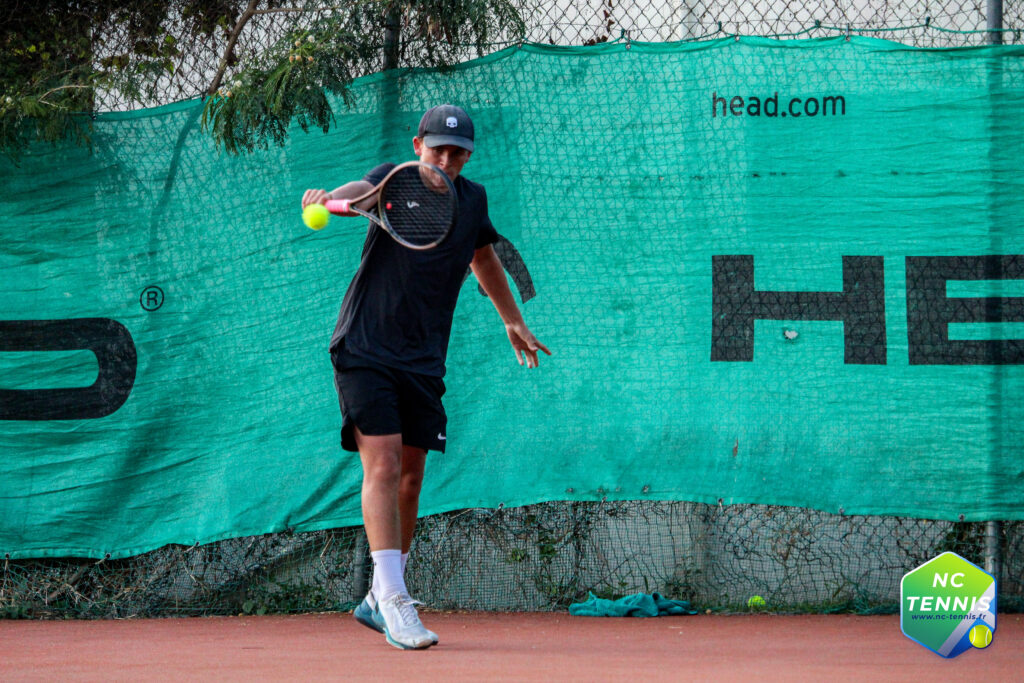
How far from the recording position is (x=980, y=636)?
3658mm

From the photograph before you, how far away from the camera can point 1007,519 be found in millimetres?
4273

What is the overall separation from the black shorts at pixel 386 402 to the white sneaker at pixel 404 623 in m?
0.51

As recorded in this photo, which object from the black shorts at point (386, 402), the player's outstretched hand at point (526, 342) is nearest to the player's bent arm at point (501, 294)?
the player's outstretched hand at point (526, 342)

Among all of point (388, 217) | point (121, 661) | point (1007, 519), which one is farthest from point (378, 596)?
point (1007, 519)

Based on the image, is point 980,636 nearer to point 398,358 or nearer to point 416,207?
point 398,358

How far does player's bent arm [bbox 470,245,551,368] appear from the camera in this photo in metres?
3.74

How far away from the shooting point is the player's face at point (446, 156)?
3.41m

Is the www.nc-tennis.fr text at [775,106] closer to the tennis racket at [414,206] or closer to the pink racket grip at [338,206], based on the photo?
the tennis racket at [414,206]

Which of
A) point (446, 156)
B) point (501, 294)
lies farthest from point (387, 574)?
point (446, 156)

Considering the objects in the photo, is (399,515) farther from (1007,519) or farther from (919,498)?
(1007,519)

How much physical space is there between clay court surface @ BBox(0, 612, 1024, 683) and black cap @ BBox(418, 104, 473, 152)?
1567mm

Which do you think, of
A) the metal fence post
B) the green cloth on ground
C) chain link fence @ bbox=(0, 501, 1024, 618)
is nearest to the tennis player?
chain link fence @ bbox=(0, 501, 1024, 618)

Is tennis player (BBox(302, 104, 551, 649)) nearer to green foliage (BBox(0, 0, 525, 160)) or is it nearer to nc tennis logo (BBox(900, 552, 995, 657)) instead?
green foliage (BBox(0, 0, 525, 160))

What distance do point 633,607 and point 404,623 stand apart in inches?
54.6
